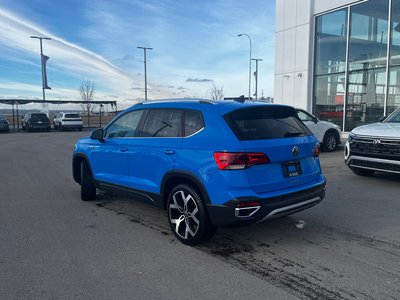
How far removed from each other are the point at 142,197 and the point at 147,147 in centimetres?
73

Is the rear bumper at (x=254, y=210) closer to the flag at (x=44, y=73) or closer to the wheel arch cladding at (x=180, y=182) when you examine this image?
the wheel arch cladding at (x=180, y=182)

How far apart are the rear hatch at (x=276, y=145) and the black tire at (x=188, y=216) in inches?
28.8

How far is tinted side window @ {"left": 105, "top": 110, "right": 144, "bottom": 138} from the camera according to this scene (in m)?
5.70

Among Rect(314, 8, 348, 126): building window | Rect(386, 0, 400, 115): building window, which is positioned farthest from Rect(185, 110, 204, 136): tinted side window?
Rect(314, 8, 348, 126): building window

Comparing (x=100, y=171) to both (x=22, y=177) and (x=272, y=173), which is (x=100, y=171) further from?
(x=22, y=177)

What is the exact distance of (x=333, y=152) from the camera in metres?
13.7

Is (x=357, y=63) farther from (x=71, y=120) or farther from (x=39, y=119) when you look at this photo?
(x=39, y=119)

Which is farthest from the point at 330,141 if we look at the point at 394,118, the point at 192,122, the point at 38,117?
the point at 38,117

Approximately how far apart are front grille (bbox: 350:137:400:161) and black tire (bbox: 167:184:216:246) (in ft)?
15.4

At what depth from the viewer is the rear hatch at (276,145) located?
427 centimetres

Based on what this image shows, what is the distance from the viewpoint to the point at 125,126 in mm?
5941

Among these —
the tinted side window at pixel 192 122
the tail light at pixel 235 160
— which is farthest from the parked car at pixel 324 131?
the tail light at pixel 235 160

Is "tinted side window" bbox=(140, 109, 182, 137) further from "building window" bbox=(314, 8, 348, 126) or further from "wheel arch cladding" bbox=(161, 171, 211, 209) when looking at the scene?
"building window" bbox=(314, 8, 348, 126)

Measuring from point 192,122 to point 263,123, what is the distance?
864mm
